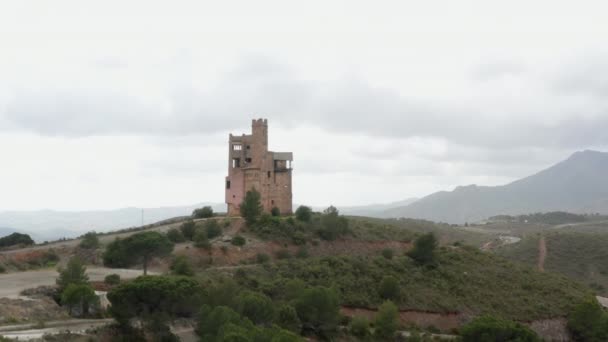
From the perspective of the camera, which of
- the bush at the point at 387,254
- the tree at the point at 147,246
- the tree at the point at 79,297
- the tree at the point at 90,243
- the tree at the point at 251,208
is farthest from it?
the bush at the point at 387,254

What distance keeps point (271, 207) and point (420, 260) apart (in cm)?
1497

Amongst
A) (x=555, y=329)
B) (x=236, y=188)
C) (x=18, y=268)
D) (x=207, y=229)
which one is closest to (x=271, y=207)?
(x=236, y=188)

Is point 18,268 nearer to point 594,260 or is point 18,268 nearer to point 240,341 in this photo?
point 240,341

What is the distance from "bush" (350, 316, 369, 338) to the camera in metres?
35.5

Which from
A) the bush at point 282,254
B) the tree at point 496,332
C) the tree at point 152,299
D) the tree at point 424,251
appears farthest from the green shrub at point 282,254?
the tree at point 152,299

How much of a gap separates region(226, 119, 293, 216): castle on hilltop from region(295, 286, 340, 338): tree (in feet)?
75.0

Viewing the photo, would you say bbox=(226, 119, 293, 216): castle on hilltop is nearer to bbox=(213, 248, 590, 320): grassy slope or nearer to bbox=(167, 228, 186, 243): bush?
bbox=(167, 228, 186, 243): bush

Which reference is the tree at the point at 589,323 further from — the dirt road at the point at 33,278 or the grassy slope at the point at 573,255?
the dirt road at the point at 33,278

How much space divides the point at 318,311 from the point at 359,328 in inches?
138

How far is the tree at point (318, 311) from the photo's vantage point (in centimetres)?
3356

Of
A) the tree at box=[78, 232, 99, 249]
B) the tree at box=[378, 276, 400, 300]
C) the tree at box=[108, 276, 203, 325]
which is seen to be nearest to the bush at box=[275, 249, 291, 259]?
the tree at box=[378, 276, 400, 300]

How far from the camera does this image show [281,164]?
190 ft

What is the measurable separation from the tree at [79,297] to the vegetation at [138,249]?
32.0ft

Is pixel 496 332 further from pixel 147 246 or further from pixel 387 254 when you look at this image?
pixel 147 246
